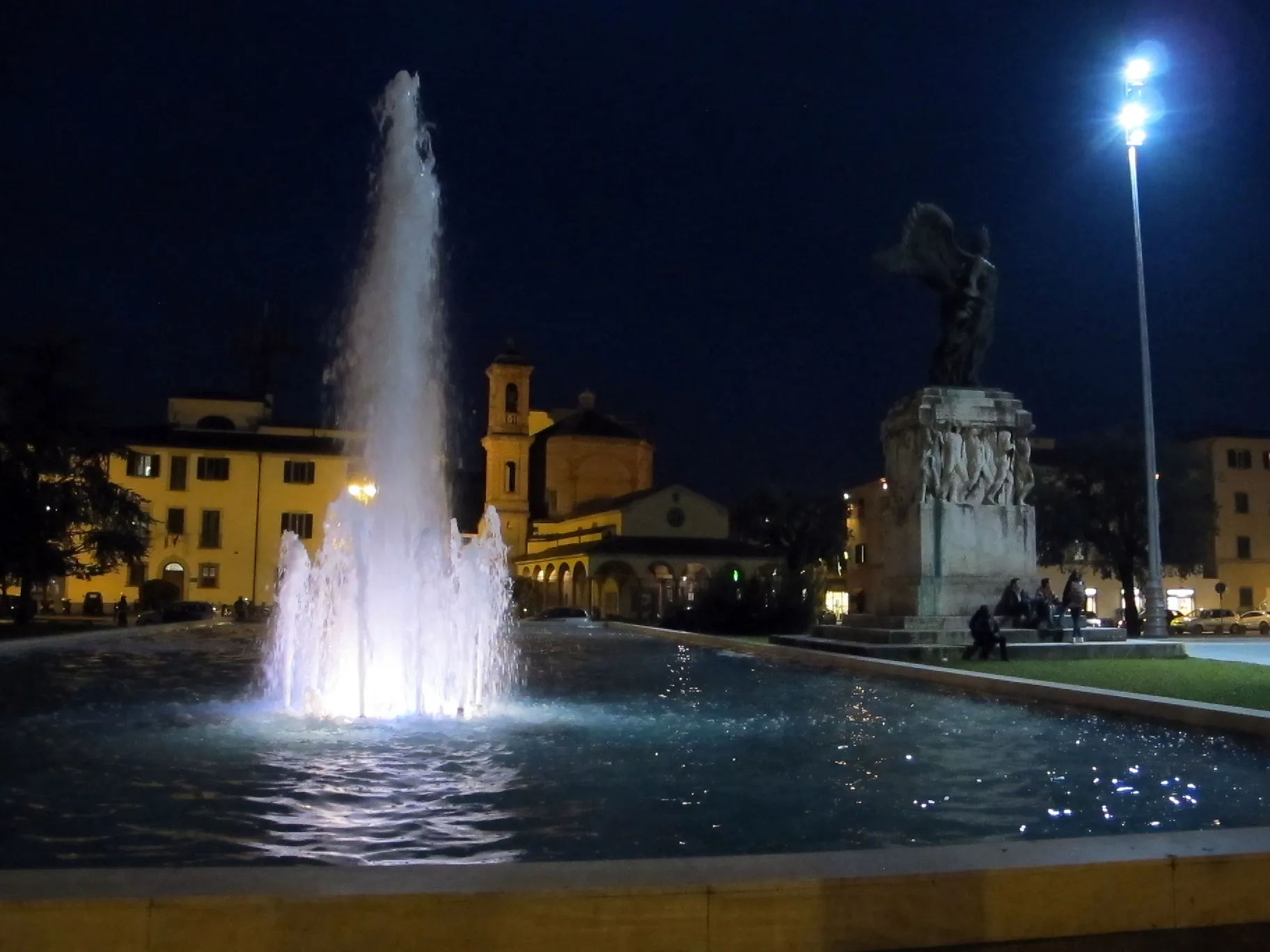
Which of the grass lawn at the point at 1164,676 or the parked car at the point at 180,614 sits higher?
the grass lawn at the point at 1164,676

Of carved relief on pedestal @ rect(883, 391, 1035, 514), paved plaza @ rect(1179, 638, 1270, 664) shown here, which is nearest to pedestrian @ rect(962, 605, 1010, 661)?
carved relief on pedestal @ rect(883, 391, 1035, 514)

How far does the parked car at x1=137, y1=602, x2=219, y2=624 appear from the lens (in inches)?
1758

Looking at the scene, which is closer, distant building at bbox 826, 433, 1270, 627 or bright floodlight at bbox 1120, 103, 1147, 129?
bright floodlight at bbox 1120, 103, 1147, 129

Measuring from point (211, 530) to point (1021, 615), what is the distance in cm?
5002

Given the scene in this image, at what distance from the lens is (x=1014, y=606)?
2075 cm

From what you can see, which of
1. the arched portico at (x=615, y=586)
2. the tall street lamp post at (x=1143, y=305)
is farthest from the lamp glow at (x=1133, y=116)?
the arched portico at (x=615, y=586)

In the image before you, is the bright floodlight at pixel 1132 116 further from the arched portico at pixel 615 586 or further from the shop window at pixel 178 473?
the shop window at pixel 178 473

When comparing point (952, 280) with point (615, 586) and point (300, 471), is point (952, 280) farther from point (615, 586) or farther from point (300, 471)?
point (300, 471)

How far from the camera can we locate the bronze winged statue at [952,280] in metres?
22.4

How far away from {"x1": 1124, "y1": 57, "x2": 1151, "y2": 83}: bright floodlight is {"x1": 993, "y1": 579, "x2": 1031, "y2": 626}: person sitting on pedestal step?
12056 millimetres

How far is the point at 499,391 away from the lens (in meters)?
84.1

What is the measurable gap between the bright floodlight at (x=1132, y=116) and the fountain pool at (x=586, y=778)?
16583 millimetres

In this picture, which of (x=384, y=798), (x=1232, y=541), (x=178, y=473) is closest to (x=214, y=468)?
(x=178, y=473)

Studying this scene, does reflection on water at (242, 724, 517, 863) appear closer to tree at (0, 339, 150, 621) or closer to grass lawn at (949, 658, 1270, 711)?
grass lawn at (949, 658, 1270, 711)
